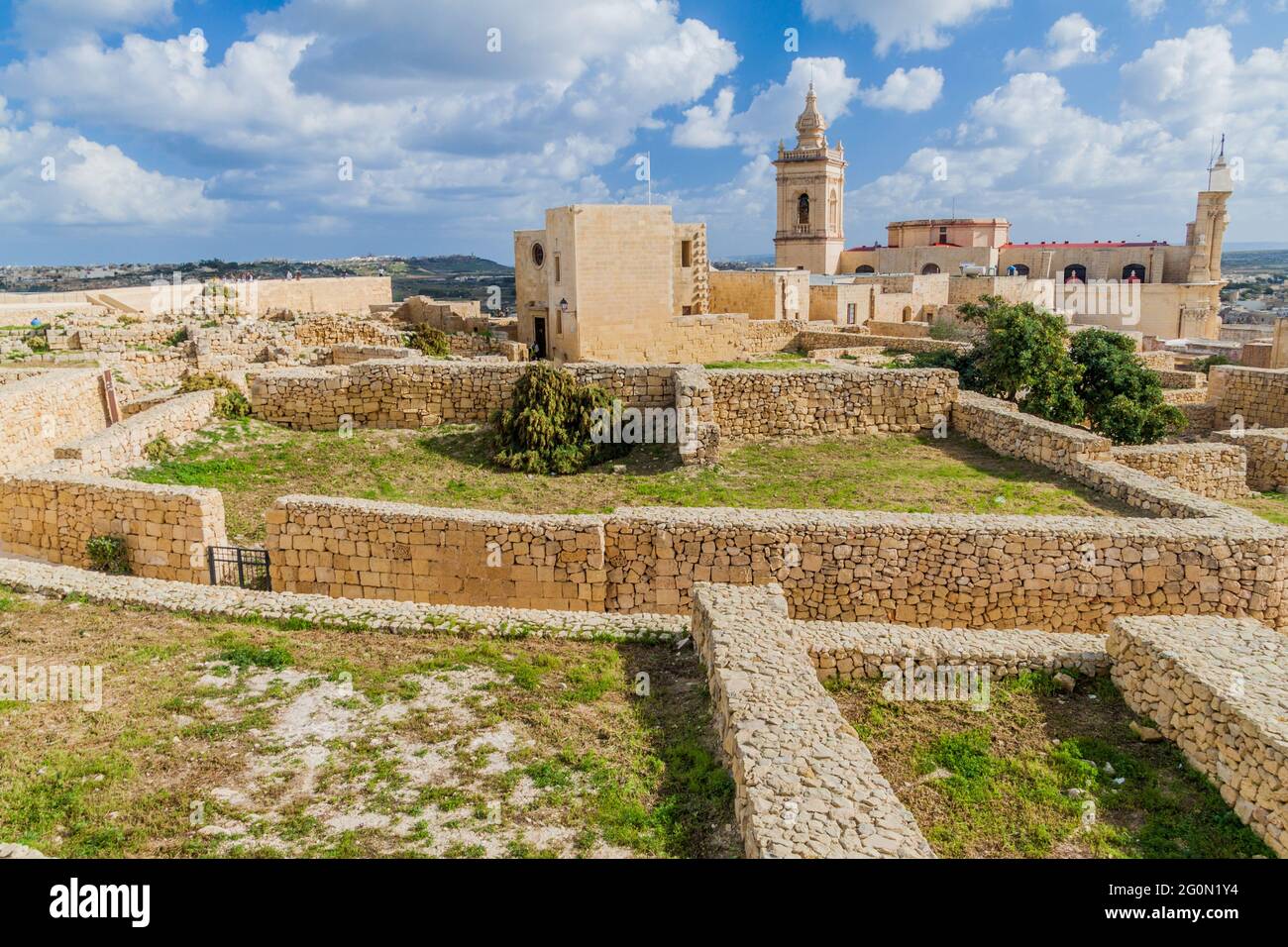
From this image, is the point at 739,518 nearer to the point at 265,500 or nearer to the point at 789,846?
the point at 789,846

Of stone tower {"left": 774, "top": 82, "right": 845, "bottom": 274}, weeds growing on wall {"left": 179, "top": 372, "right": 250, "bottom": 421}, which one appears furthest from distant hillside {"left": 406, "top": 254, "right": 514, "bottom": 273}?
weeds growing on wall {"left": 179, "top": 372, "right": 250, "bottom": 421}

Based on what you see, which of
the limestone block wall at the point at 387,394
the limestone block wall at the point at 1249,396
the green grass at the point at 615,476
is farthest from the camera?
the limestone block wall at the point at 1249,396

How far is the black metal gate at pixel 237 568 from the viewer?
940cm

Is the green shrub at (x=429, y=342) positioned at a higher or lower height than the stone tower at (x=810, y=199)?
lower

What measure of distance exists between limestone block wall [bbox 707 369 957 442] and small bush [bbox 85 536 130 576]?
8.33m

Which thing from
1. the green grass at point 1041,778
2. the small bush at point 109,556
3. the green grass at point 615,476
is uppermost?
the green grass at point 615,476

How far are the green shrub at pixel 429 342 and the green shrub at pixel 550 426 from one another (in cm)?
1037

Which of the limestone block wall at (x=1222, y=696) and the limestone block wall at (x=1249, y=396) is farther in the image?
the limestone block wall at (x=1249, y=396)

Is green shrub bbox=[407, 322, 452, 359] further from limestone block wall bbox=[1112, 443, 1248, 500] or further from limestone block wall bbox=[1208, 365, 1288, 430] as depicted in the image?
limestone block wall bbox=[1208, 365, 1288, 430]

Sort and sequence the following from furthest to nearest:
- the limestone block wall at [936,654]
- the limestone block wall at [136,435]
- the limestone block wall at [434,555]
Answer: the limestone block wall at [136,435] → the limestone block wall at [434,555] → the limestone block wall at [936,654]

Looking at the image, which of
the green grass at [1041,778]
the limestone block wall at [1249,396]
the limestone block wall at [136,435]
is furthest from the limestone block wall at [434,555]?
the limestone block wall at [1249,396]

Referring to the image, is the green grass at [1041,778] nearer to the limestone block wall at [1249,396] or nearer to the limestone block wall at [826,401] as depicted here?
the limestone block wall at [826,401]

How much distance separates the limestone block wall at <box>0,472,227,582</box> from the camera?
31.0ft
